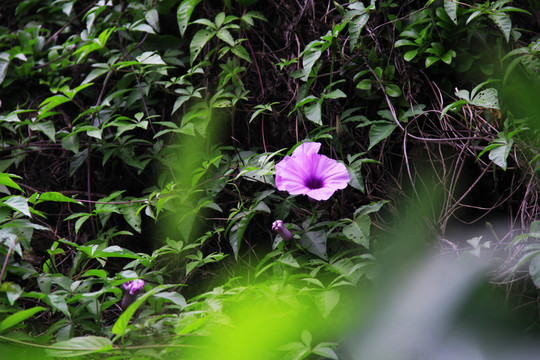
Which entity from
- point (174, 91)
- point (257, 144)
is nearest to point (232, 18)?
point (174, 91)

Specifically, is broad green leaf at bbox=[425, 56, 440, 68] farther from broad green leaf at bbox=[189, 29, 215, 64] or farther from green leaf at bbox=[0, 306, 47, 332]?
green leaf at bbox=[0, 306, 47, 332]

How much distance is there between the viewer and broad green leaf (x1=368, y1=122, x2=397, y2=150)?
4.98 feet

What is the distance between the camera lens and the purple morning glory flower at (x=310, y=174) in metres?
1.38

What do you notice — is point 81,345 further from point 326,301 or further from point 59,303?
point 326,301

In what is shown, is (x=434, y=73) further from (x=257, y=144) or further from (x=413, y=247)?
(x=413, y=247)

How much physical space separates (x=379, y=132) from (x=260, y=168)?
0.43 m

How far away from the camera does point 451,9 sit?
1509 millimetres

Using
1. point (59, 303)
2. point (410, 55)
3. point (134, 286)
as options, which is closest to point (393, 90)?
point (410, 55)

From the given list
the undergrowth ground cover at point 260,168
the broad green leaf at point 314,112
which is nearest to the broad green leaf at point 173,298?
the undergrowth ground cover at point 260,168

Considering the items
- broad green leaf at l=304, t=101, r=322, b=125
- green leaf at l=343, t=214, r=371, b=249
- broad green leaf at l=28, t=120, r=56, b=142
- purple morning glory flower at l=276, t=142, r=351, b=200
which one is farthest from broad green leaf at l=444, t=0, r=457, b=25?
broad green leaf at l=28, t=120, r=56, b=142

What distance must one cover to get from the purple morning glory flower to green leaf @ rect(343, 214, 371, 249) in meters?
0.11

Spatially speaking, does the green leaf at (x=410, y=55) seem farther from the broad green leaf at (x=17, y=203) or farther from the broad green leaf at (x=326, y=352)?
the broad green leaf at (x=17, y=203)

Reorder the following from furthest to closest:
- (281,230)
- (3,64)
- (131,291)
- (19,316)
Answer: (3,64) → (281,230) → (131,291) → (19,316)

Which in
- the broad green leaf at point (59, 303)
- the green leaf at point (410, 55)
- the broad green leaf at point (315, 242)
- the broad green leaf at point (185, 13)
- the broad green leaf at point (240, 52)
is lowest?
the broad green leaf at point (315, 242)
